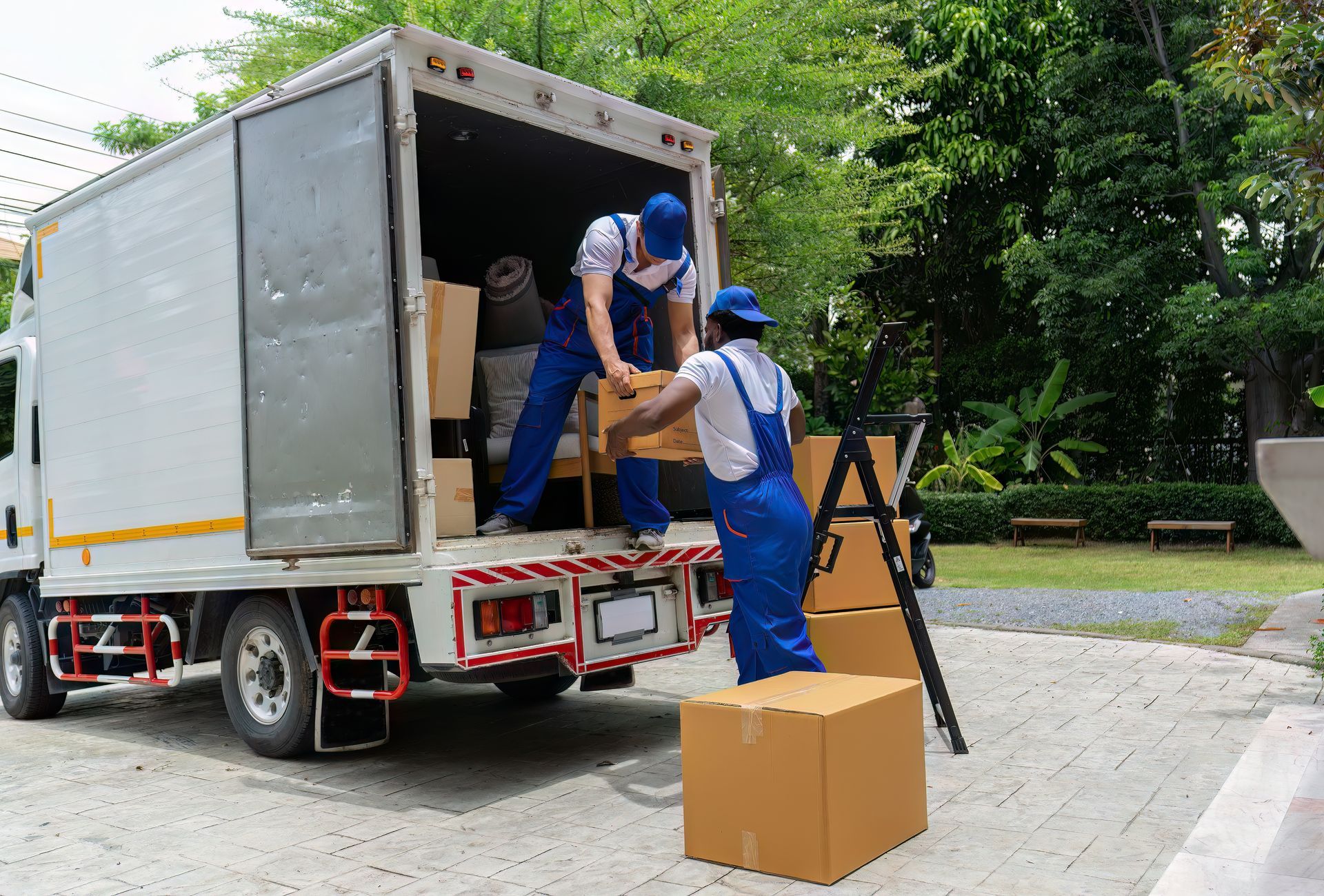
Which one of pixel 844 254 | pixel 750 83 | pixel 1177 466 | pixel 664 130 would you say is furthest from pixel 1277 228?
pixel 664 130

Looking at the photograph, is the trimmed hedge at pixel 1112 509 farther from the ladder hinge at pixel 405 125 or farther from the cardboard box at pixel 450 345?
the ladder hinge at pixel 405 125

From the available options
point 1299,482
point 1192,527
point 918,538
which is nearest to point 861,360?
point 1192,527

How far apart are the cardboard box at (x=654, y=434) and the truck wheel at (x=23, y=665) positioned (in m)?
4.58

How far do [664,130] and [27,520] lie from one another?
476cm

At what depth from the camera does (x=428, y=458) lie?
4.60 meters

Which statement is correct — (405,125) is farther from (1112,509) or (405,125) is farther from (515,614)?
(1112,509)

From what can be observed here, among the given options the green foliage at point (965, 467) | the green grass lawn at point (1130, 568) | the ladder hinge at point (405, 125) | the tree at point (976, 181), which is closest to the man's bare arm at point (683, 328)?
the ladder hinge at point (405, 125)

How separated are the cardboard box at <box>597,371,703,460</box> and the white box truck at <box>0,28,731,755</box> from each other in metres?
0.56

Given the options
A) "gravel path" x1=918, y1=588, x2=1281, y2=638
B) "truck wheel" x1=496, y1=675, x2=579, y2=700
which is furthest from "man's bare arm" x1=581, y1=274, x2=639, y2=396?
"gravel path" x1=918, y1=588, x2=1281, y2=638

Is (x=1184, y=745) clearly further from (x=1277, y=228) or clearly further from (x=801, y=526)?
(x=1277, y=228)

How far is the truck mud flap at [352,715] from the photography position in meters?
5.09

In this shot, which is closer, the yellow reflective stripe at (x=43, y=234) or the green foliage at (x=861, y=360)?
the yellow reflective stripe at (x=43, y=234)

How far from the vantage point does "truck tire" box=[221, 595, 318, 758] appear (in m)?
5.27

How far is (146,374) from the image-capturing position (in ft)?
19.6
